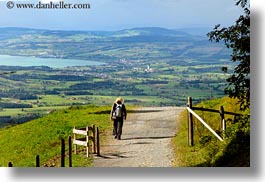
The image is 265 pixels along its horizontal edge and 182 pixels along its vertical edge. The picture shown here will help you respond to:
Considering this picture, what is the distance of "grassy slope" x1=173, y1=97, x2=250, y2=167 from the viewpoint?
1269cm

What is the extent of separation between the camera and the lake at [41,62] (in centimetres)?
1290

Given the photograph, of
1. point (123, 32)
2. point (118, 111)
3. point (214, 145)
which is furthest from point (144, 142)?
point (123, 32)

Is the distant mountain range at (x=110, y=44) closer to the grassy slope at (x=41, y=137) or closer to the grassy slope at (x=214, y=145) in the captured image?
the grassy slope at (x=41, y=137)

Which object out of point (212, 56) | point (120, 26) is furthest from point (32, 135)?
point (212, 56)

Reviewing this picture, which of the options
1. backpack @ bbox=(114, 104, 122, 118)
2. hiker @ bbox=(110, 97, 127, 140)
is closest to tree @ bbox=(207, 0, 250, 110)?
hiker @ bbox=(110, 97, 127, 140)

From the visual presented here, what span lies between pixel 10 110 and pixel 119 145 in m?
2.49

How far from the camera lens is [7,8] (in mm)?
12703

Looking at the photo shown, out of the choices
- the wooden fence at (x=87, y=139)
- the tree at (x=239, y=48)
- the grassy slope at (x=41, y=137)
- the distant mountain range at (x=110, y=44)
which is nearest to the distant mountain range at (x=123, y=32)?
the distant mountain range at (x=110, y=44)

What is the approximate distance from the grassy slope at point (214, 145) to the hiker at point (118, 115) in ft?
3.11

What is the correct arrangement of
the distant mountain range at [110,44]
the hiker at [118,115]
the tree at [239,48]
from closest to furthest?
the tree at [239,48]
the distant mountain range at [110,44]
the hiker at [118,115]

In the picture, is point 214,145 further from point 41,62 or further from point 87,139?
point 41,62

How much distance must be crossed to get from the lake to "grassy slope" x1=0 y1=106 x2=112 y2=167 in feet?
2.40

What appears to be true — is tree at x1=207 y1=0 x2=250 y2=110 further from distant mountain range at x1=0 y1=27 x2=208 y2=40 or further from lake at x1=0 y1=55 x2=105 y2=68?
lake at x1=0 y1=55 x2=105 y2=68

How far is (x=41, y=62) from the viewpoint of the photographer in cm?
1310
